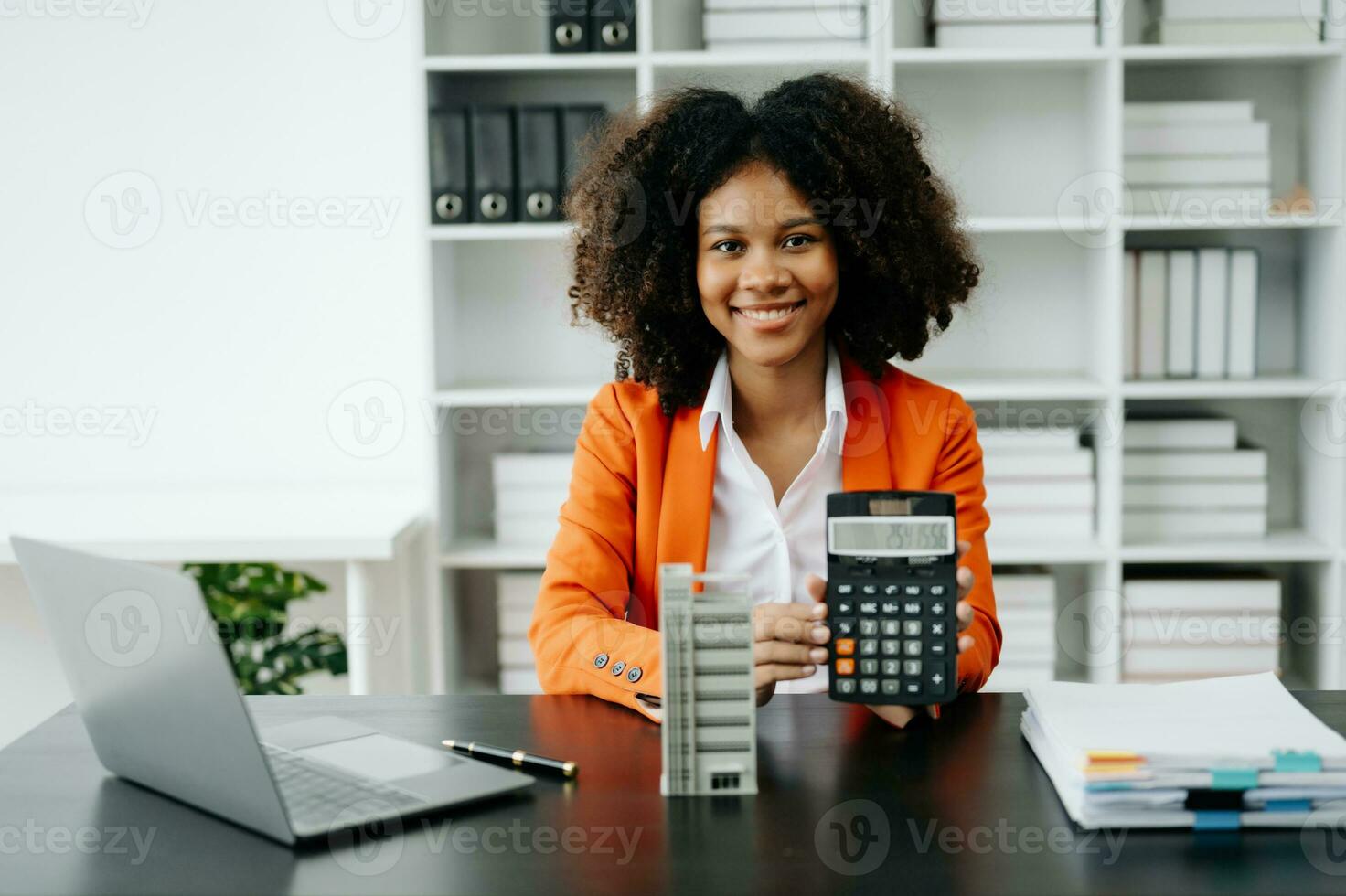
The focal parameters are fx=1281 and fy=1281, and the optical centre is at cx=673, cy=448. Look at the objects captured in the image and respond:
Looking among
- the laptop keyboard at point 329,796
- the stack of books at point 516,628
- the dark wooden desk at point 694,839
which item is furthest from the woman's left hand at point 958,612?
the stack of books at point 516,628

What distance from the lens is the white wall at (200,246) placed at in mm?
2732

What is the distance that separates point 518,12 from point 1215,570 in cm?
195

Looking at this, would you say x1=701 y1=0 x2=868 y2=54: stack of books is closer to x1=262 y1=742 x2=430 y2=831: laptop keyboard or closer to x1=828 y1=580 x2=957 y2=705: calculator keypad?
x1=828 y1=580 x2=957 y2=705: calculator keypad

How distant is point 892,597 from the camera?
1.07 meters

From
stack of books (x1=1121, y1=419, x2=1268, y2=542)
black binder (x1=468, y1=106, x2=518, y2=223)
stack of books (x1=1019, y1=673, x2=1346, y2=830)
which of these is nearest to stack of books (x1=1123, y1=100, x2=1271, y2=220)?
stack of books (x1=1121, y1=419, x2=1268, y2=542)

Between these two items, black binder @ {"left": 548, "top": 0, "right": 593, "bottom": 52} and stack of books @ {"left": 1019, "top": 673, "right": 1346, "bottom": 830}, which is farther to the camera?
black binder @ {"left": 548, "top": 0, "right": 593, "bottom": 52}

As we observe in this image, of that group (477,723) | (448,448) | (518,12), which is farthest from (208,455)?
(477,723)

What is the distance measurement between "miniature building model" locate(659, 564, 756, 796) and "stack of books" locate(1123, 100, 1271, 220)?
75.9 inches

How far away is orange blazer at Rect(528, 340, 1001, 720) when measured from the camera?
151cm

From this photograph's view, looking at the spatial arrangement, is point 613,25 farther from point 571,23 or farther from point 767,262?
point 767,262

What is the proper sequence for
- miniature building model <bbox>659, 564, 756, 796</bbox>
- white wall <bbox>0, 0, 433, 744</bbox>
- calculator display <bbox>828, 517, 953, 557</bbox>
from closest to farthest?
miniature building model <bbox>659, 564, 756, 796</bbox> < calculator display <bbox>828, 517, 953, 557</bbox> < white wall <bbox>0, 0, 433, 744</bbox>

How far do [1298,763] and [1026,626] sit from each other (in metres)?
1.71

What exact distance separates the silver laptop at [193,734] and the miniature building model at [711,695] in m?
0.13

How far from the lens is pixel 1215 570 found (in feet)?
9.25
